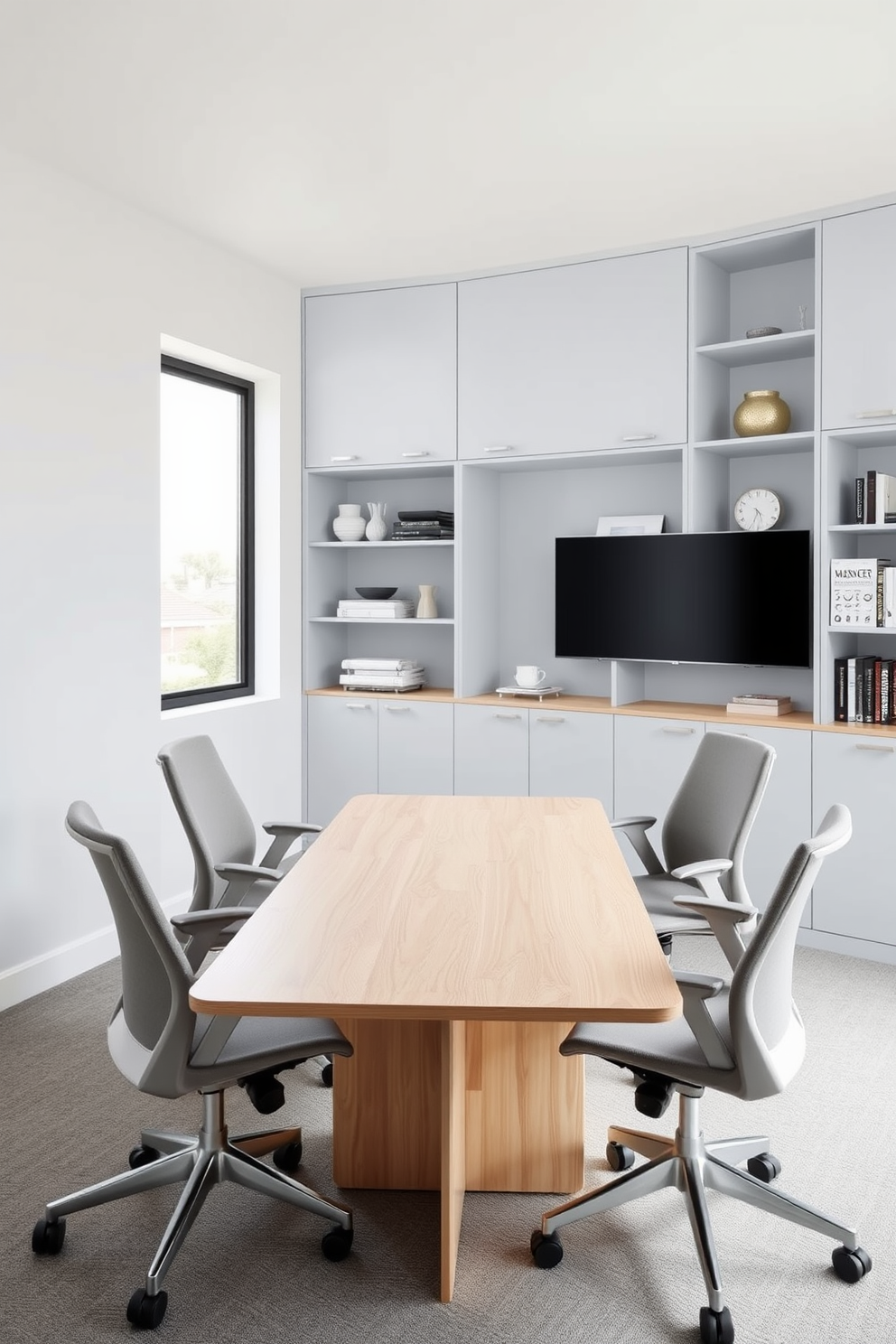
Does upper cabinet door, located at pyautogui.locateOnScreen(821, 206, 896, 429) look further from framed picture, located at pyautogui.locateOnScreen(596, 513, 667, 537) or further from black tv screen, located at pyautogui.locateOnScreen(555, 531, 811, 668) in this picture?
framed picture, located at pyautogui.locateOnScreen(596, 513, 667, 537)

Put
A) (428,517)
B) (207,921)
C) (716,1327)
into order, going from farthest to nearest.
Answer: (428,517) < (207,921) < (716,1327)

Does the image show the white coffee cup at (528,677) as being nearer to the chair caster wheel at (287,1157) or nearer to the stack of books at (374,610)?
the stack of books at (374,610)

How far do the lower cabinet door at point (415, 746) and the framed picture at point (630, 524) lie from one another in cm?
112

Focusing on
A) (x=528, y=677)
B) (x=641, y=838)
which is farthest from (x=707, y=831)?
(x=528, y=677)

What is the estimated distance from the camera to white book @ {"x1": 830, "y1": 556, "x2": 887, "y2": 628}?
4.05 m

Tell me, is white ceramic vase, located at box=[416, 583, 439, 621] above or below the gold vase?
below

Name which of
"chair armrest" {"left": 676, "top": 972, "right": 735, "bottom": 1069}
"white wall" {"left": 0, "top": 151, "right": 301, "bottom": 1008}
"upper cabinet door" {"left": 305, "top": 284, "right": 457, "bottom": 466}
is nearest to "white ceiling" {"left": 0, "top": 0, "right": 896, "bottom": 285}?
"white wall" {"left": 0, "top": 151, "right": 301, "bottom": 1008}

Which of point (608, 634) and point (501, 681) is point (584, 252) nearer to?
point (608, 634)

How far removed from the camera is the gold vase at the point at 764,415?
14.2ft

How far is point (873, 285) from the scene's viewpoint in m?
3.96

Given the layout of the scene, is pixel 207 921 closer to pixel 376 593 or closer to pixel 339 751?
pixel 339 751

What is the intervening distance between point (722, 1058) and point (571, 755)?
2655 mm

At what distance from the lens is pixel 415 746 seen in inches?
198

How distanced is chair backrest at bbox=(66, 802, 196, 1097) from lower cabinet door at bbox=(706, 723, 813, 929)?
2.65m
